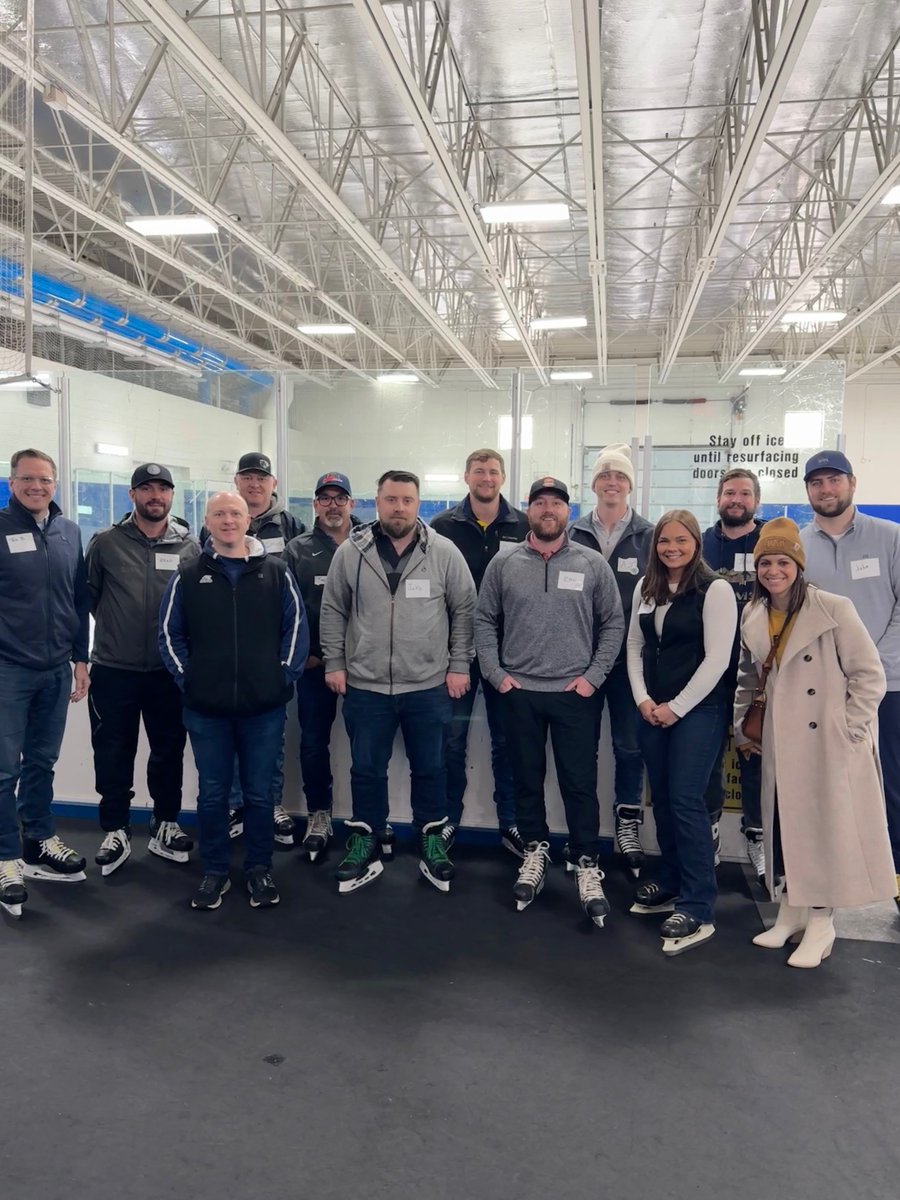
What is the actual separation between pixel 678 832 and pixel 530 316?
11.1 meters

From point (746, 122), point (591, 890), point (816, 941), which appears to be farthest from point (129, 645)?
point (746, 122)

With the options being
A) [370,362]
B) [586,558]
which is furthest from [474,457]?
[370,362]

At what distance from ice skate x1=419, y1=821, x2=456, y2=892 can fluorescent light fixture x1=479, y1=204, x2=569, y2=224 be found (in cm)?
537

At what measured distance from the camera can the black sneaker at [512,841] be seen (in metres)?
3.51

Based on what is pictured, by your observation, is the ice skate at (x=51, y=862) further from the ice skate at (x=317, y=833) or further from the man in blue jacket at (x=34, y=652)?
the ice skate at (x=317, y=833)

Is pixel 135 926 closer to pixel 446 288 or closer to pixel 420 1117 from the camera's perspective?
pixel 420 1117

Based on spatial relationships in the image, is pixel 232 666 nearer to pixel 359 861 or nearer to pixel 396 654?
→ pixel 396 654

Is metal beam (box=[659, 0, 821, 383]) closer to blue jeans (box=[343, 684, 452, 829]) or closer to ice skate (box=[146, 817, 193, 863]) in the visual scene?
blue jeans (box=[343, 684, 452, 829])

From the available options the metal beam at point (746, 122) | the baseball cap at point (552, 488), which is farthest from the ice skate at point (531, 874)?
the metal beam at point (746, 122)

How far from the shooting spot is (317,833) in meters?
3.56

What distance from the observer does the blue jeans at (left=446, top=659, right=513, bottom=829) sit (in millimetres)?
3525

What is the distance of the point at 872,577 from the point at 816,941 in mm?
1270

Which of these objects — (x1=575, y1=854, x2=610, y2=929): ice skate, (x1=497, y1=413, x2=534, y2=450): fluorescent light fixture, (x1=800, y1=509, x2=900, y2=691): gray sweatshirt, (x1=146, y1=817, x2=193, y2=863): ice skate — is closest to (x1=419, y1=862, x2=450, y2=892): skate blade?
(x1=575, y1=854, x2=610, y2=929): ice skate

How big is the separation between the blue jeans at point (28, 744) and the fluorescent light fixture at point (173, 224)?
5659 millimetres
